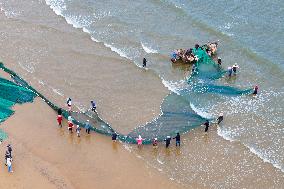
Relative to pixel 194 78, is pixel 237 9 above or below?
above

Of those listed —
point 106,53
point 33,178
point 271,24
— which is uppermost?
point 271,24

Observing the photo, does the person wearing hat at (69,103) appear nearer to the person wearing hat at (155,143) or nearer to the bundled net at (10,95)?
the bundled net at (10,95)

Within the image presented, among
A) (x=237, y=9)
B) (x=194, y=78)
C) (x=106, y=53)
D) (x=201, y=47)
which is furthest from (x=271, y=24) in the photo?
(x=106, y=53)

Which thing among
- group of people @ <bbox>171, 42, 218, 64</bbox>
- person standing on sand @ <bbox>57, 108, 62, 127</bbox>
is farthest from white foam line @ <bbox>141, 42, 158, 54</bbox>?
person standing on sand @ <bbox>57, 108, 62, 127</bbox>

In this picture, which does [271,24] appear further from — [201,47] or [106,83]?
[106,83]

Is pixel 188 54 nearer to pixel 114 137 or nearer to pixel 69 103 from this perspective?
pixel 69 103

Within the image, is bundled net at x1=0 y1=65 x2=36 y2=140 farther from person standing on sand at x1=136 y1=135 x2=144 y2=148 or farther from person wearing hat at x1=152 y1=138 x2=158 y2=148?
person wearing hat at x1=152 y1=138 x2=158 y2=148

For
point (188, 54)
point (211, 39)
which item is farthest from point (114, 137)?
point (211, 39)
